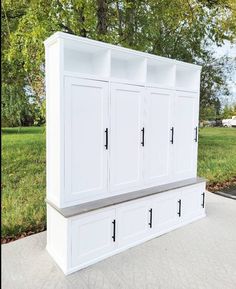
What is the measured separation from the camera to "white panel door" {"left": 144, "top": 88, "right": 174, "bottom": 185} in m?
3.09

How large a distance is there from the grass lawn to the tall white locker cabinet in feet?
2.25

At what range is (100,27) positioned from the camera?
451cm

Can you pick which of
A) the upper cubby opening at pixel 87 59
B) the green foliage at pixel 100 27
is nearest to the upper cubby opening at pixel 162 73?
the upper cubby opening at pixel 87 59

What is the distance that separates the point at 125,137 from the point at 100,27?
258 centimetres

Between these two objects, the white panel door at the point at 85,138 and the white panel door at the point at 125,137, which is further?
the white panel door at the point at 125,137

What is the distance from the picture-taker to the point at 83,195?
101 inches

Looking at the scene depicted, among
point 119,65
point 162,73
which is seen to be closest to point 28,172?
point 119,65

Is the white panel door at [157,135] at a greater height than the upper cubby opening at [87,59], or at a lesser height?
lesser

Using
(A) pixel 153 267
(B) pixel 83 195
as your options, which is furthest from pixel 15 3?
(A) pixel 153 267

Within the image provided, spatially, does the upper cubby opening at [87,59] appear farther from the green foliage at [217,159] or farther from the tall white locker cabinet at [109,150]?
the green foliage at [217,159]

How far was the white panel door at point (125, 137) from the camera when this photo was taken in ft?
9.04

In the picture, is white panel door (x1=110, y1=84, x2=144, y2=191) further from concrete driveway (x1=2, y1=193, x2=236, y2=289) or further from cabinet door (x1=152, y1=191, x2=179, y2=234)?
concrete driveway (x1=2, y1=193, x2=236, y2=289)

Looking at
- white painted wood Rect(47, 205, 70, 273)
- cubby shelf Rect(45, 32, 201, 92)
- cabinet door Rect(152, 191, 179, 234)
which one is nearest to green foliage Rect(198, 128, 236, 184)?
cabinet door Rect(152, 191, 179, 234)

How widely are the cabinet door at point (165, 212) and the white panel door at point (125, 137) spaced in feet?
1.22
